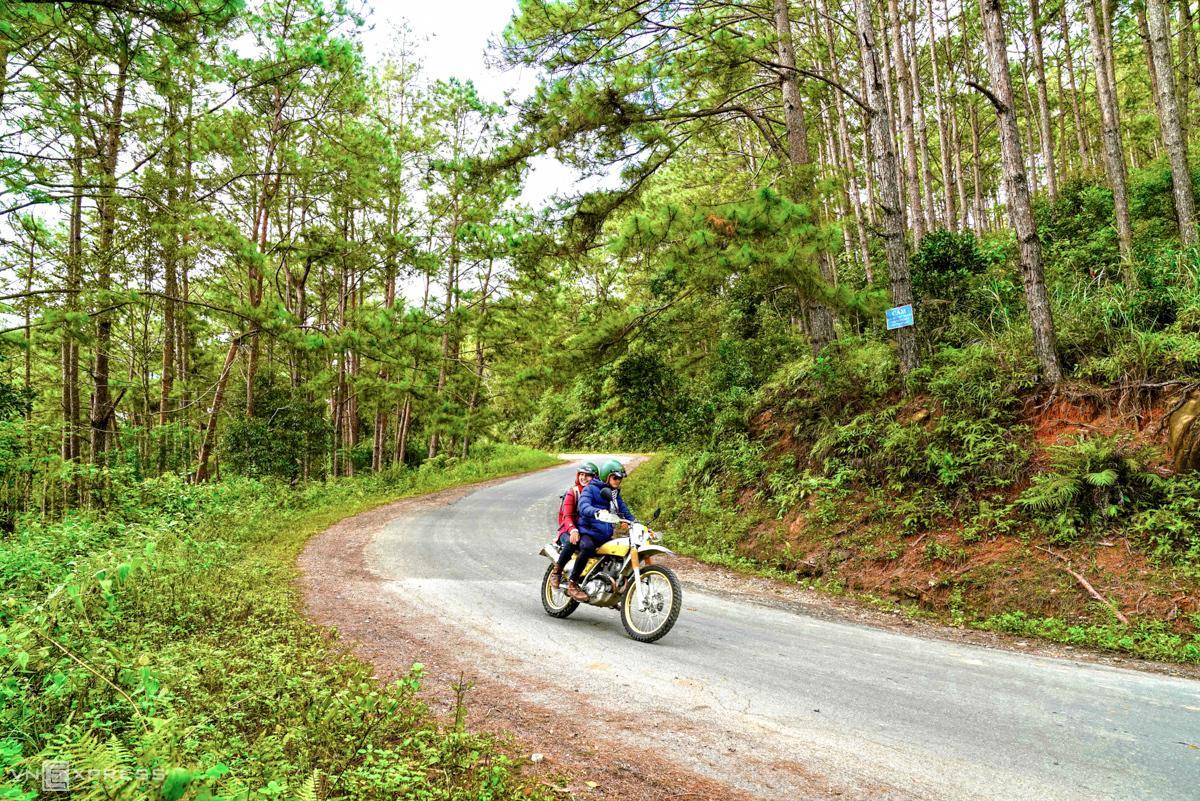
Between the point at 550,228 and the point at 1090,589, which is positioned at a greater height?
the point at 550,228

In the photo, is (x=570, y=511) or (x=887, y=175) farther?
(x=887, y=175)

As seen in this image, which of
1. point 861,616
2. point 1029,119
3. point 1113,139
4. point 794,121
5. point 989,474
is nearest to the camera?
point 861,616

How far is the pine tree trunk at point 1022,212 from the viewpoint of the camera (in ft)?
28.9

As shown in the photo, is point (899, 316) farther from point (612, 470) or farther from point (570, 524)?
point (570, 524)

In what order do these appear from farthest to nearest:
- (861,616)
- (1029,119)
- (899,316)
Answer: (1029,119)
(899,316)
(861,616)

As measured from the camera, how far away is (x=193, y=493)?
43.0ft

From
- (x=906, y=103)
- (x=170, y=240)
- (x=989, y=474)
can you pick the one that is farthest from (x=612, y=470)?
(x=906, y=103)

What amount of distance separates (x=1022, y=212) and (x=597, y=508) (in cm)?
754

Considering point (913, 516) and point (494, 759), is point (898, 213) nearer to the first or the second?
point (913, 516)

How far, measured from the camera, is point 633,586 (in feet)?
20.4

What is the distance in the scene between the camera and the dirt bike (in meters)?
5.95

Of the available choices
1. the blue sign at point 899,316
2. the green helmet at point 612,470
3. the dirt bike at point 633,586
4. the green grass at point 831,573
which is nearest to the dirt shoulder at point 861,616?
the green grass at point 831,573

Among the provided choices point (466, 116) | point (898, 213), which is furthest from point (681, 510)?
point (466, 116)

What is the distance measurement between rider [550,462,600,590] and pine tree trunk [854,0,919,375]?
6.81 m
